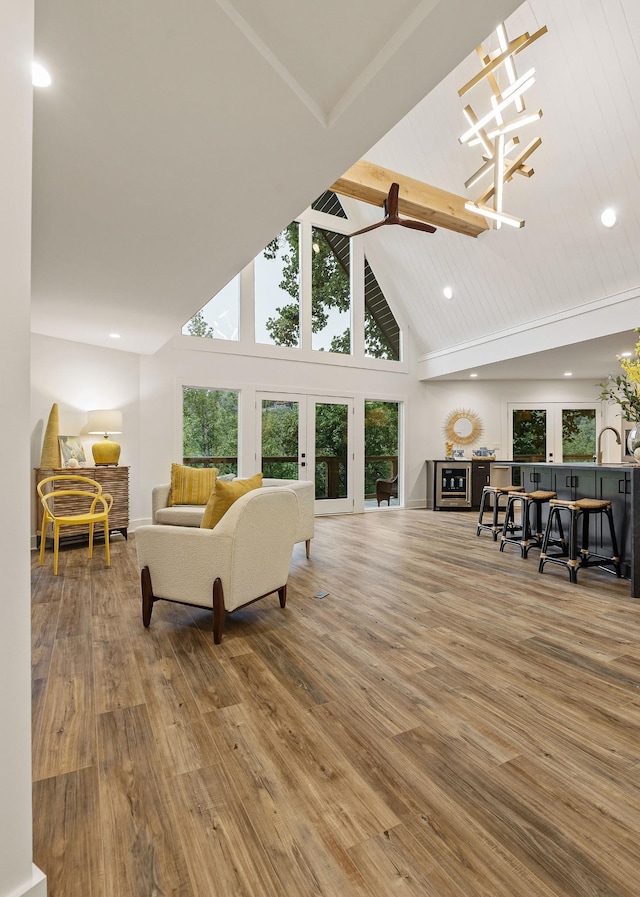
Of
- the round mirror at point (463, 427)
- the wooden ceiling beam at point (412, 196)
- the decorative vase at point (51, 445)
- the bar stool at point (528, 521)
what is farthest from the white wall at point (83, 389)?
the round mirror at point (463, 427)

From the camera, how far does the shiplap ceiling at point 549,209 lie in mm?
4133

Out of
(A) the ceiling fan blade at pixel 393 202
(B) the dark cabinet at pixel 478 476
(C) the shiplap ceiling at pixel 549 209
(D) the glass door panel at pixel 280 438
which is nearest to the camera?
(C) the shiplap ceiling at pixel 549 209

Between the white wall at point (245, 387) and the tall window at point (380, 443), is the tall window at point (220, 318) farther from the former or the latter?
the tall window at point (380, 443)

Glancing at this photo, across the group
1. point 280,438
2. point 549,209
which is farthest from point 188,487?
point 549,209

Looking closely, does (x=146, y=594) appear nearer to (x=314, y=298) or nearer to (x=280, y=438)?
(x=280, y=438)

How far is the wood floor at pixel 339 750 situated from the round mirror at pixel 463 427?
6025 mm

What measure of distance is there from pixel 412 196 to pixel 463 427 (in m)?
4.75

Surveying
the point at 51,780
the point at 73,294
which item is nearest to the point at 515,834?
the point at 51,780

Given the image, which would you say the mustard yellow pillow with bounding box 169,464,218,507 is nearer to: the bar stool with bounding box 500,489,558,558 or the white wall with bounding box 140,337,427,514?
the white wall with bounding box 140,337,427,514

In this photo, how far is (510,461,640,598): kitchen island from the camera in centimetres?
369

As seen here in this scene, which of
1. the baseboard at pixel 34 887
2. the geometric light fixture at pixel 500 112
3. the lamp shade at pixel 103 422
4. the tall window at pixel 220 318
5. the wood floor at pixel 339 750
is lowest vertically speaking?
the wood floor at pixel 339 750

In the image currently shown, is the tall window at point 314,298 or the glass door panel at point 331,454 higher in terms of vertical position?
the tall window at point 314,298

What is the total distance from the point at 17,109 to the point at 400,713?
2304 millimetres

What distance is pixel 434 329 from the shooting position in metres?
8.15
